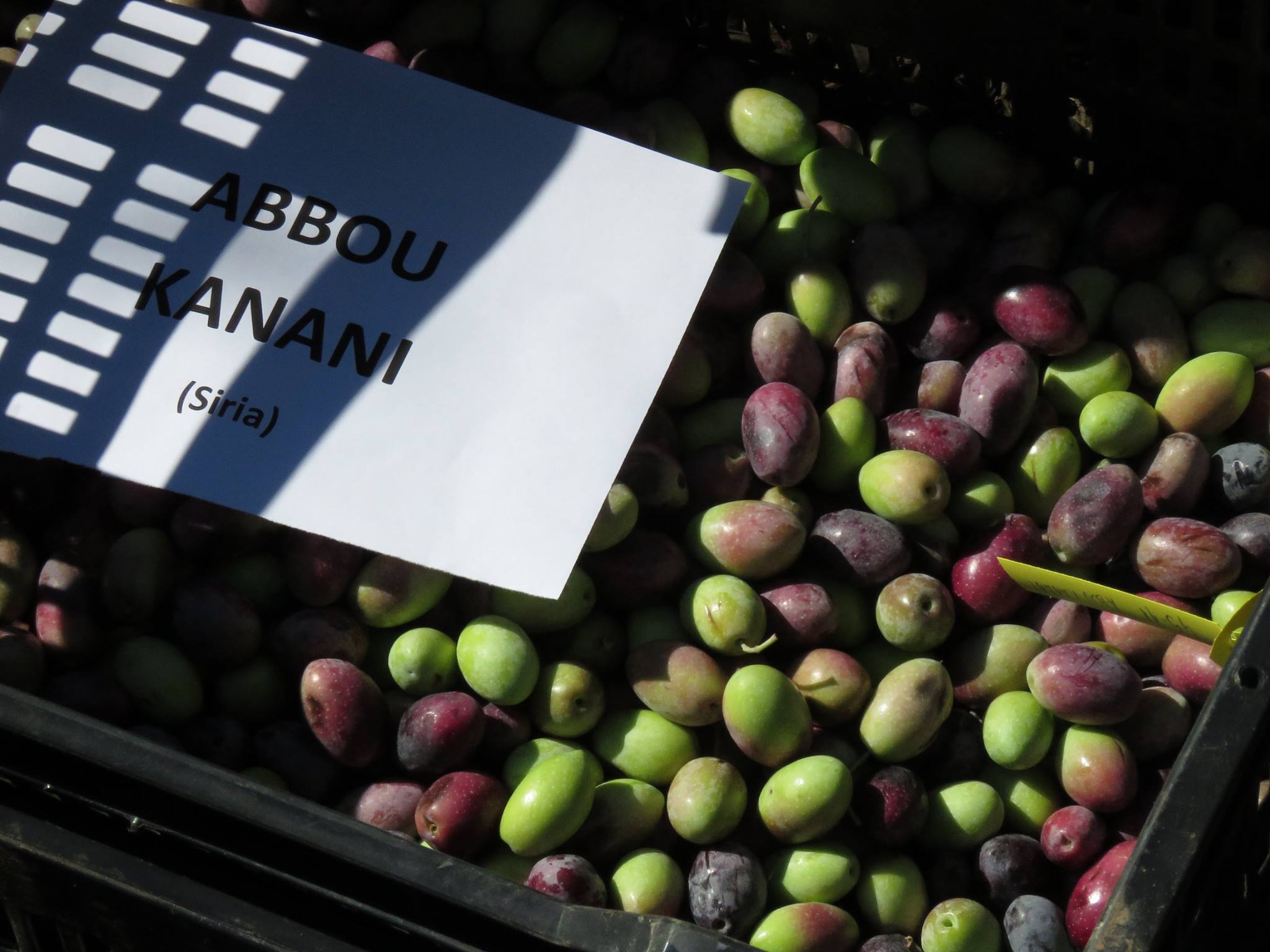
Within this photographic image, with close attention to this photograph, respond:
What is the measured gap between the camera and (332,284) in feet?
4.47

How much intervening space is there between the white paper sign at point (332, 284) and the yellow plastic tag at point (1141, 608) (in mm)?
433

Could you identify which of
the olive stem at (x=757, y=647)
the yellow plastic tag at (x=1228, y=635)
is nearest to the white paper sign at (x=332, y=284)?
the olive stem at (x=757, y=647)

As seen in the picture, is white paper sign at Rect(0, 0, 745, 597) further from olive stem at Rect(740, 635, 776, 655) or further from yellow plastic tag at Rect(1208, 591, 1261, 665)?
yellow plastic tag at Rect(1208, 591, 1261, 665)

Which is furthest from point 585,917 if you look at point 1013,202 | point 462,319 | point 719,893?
point 1013,202

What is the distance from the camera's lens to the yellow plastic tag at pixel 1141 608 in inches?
41.7

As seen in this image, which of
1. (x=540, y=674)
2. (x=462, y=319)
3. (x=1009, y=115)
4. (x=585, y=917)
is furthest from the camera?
(x=1009, y=115)

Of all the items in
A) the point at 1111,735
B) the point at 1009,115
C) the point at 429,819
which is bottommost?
the point at 429,819

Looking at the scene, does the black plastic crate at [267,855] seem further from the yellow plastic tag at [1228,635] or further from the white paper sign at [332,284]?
the yellow plastic tag at [1228,635]

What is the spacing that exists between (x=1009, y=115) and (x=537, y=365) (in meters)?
0.74

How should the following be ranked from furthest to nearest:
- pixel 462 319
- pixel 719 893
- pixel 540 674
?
pixel 462 319 < pixel 540 674 < pixel 719 893

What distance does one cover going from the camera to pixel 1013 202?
1591 mm

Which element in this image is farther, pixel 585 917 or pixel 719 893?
pixel 719 893

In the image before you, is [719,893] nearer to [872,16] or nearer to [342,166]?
[342,166]

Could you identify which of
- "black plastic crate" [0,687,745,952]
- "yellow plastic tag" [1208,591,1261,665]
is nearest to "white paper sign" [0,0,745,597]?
"black plastic crate" [0,687,745,952]
